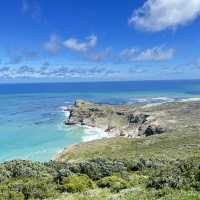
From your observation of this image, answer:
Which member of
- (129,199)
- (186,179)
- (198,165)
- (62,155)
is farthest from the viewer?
(62,155)

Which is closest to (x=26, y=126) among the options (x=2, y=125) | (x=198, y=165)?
(x=2, y=125)

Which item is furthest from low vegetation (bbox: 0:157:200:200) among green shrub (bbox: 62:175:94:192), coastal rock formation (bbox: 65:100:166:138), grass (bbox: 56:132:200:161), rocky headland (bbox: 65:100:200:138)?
coastal rock formation (bbox: 65:100:166:138)

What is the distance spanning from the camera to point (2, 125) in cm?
12088

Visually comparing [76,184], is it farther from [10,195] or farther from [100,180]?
[10,195]

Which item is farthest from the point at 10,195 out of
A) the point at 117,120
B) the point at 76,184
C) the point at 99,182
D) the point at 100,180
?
the point at 117,120

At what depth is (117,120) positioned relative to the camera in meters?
123

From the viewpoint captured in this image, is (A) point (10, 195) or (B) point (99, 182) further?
(B) point (99, 182)

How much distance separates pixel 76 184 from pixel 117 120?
342ft

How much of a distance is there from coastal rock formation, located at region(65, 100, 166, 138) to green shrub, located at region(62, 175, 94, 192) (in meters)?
76.0

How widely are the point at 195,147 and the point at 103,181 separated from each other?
147 ft

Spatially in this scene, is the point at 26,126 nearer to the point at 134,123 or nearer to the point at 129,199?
the point at 134,123

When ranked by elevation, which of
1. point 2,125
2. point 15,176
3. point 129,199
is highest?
point 129,199

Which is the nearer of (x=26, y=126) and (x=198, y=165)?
(x=198, y=165)

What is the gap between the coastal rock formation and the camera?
101812 mm
